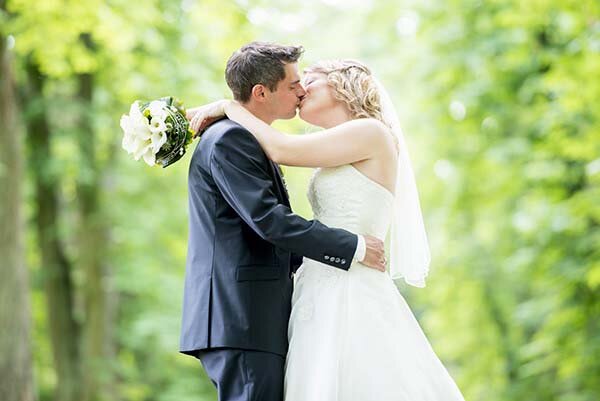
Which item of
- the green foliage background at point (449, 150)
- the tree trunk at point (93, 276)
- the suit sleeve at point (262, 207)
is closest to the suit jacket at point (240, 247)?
the suit sleeve at point (262, 207)

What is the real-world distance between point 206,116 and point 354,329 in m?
1.17

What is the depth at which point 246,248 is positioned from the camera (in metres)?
4.35

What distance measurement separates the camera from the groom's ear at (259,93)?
4543mm

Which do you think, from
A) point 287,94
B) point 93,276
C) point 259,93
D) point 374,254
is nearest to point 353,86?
point 287,94

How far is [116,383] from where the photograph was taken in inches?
560

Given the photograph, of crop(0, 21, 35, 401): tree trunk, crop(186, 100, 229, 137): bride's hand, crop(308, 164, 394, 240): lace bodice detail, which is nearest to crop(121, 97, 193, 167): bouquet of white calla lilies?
crop(186, 100, 229, 137): bride's hand

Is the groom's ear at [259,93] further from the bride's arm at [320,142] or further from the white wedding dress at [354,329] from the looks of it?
the white wedding dress at [354,329]

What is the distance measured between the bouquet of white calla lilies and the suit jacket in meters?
0.11

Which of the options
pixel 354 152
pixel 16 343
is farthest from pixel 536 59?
pixel 354 152

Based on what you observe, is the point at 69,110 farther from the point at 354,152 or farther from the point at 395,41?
the point at 354,152

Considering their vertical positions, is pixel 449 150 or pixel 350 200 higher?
pixel 449 150

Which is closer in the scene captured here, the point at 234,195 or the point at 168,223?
the point at 234,195

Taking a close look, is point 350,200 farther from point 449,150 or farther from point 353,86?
point 449,150

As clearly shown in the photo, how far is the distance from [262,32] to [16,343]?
508cm
